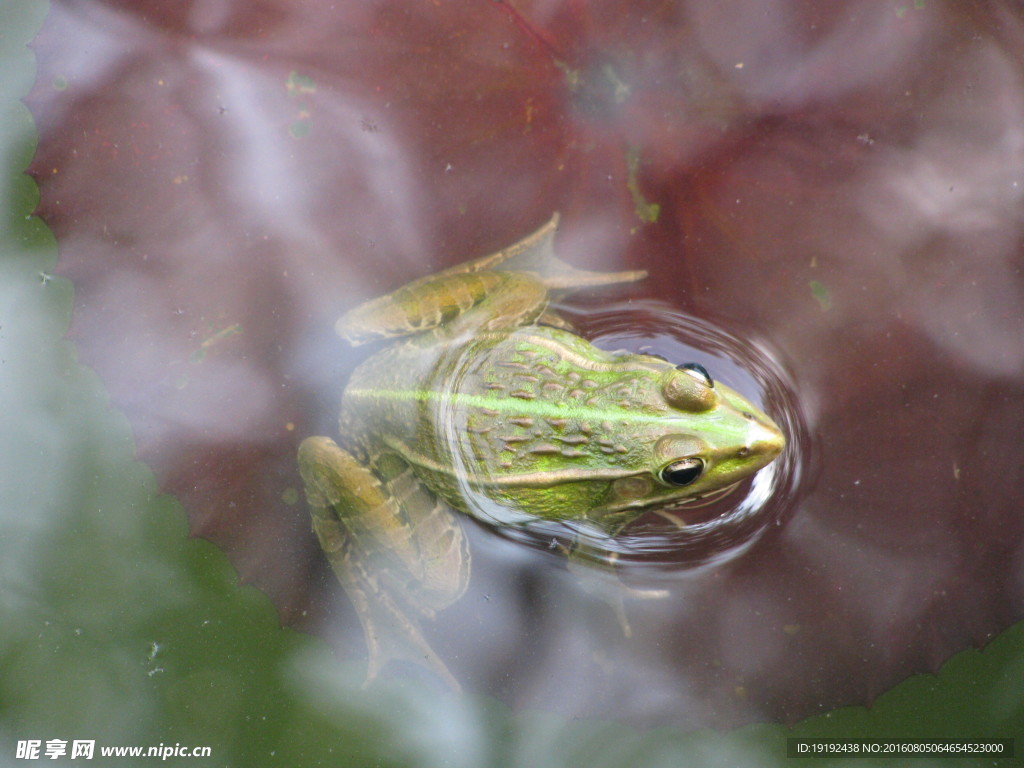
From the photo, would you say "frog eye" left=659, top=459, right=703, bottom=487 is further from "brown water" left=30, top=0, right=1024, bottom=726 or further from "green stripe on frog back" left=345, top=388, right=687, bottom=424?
"brown water" left=30, top=0, right=1024, bottom=726

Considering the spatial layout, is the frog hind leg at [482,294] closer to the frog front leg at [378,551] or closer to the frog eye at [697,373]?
the frog front leg at [378,551]

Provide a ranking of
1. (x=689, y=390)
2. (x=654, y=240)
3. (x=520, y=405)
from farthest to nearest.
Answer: (x=654, y=240)
(x=520, y=405)
(x=689, y=390)

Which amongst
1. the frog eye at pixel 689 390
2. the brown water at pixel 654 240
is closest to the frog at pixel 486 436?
the frog eye at pixel 689 390

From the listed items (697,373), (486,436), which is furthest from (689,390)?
(486,436)

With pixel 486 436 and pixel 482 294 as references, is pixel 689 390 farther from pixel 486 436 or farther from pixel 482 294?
pixel 482 294

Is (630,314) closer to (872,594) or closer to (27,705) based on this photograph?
(872,594)

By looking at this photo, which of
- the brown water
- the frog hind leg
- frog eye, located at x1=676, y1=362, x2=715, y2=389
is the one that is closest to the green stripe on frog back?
frog eye, located at x1=676, y1=362, x2=715, y2=389

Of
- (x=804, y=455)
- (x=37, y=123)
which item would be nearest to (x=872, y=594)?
(x=804, y=455)
